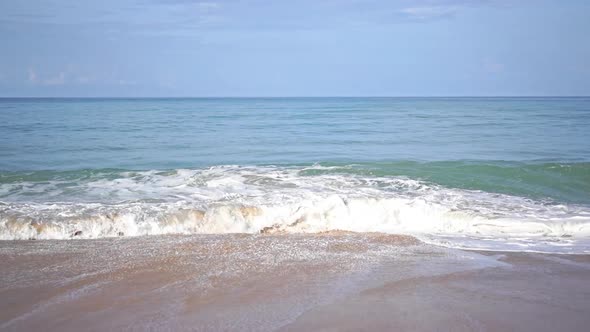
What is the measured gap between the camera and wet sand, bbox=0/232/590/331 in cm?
420

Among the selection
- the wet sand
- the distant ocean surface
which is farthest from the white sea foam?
the wet sand

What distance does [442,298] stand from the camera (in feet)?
15.3

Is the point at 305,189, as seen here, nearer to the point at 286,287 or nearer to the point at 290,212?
the point at 290,212

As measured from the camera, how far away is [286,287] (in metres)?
4.99

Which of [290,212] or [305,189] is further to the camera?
[305,189]

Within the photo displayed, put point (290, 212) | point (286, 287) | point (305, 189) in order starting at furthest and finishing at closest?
point (305, 189), point (290, 212), point (286, 287)

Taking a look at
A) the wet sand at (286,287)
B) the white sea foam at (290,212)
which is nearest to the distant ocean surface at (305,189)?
the white sea foam at (290,212)

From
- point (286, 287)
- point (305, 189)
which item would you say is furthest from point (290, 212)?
point (286, 287)

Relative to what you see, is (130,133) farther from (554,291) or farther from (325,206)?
(554,291)

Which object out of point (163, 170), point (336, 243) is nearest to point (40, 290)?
point (336, 243)

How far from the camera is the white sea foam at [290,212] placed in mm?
7438

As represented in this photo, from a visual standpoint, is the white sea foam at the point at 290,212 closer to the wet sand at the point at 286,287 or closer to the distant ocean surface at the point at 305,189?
the distant ocean surface at the point at 305,189

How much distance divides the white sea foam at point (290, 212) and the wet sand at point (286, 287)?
0.77 metres

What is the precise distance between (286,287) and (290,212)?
349cm
